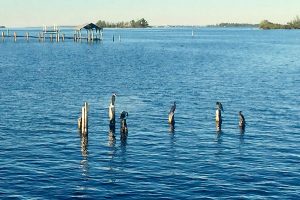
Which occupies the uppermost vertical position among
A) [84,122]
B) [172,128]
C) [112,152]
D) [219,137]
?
[84,122]

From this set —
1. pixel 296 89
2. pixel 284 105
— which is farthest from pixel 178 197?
pixel 296 89

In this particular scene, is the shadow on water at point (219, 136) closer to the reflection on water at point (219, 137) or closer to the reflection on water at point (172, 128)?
the reflection on water at point (219, 137)

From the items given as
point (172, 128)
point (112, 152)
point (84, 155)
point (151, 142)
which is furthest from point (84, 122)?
point (172, 128)

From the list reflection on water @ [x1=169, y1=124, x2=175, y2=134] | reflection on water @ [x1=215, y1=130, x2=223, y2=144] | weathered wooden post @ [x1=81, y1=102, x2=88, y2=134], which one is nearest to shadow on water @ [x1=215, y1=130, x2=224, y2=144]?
reflection on water @ [x1=215, y1=130, x2=223, y2=144]

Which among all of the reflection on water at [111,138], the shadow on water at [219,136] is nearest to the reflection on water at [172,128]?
the shadow on water at [219,136]

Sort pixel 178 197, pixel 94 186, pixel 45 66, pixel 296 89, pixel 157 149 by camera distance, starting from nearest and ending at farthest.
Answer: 1. pixel 178 197
2. pixel 94 186
3. pixel 157 149
4. pixel 296 89
5. pixel 45 66

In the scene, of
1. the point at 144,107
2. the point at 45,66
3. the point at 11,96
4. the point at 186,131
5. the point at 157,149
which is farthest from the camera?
the point at 45,66

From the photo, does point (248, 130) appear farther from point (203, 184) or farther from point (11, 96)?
point (11, 96)

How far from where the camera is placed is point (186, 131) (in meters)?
46.5

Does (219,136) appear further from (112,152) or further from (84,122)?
(84,122)

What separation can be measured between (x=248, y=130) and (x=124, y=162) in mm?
14616

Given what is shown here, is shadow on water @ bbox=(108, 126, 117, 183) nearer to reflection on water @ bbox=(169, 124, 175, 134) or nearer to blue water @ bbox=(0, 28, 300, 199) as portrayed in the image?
blue water @ bbox=(0, 28, 300, 199)

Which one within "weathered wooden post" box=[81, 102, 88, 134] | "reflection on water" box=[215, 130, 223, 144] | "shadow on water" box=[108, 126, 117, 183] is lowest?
"shadow on water" box=[108, 126, 117, 183]

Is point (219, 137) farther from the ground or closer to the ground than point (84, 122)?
closer to the ground
